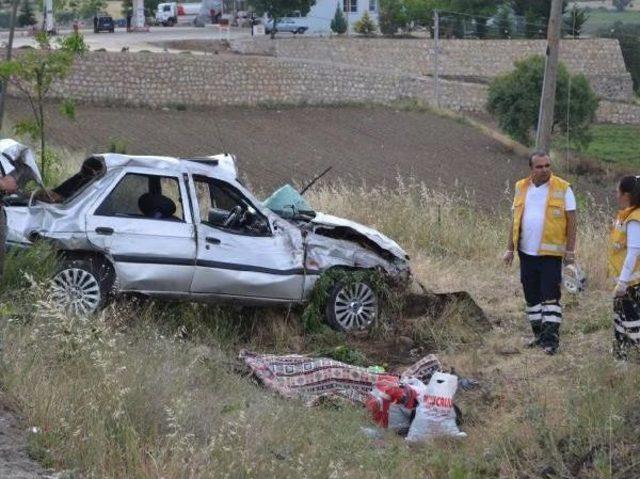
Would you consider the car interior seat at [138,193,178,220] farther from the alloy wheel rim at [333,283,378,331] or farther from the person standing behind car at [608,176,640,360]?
the person standing behind car at [608,176,640,360]

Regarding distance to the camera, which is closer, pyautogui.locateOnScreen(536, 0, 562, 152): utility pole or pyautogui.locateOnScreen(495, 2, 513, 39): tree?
pyautogui.locateOnScreen(536, 0, 562, 152): utility pole

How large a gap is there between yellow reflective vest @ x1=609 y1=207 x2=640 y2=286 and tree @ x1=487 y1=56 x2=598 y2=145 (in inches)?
1896

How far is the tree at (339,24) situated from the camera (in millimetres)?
86825

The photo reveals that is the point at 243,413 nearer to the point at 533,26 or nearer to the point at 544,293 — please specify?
the point at 544,293

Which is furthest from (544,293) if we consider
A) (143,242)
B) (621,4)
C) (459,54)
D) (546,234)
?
(621,4)

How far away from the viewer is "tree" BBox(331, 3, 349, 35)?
8682 centimetres

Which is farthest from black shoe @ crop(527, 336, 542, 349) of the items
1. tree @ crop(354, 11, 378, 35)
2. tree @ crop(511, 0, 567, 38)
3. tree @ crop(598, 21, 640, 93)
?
tree @ crop(598, 21, 640, 93)

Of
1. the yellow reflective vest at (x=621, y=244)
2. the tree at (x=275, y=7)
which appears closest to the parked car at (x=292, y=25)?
the tree at (x=275, y=7)

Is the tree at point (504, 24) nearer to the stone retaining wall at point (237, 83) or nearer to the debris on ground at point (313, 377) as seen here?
the stone retaining wall at point (237, 83)

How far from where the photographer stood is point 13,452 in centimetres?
716

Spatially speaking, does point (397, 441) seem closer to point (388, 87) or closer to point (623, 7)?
point (388, 87)

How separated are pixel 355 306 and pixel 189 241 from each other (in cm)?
187

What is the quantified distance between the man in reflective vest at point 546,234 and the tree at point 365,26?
76.5m

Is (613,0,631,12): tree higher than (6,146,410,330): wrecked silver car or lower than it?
higher
